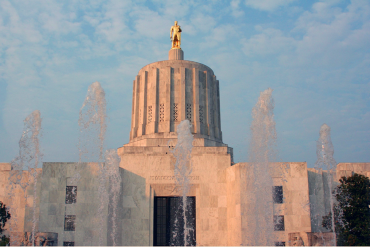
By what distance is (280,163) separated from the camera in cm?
2108

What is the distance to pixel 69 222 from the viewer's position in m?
21.3

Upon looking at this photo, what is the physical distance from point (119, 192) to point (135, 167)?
180cm

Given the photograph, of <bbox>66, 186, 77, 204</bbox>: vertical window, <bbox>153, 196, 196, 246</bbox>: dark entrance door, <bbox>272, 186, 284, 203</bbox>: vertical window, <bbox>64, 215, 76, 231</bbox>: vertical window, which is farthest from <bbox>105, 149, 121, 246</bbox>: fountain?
<bbox>272, 186, 284, 203</bbox>: vertical window

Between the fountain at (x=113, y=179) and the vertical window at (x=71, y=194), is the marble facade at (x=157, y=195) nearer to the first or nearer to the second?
the vertical window at (x=71, y=194)

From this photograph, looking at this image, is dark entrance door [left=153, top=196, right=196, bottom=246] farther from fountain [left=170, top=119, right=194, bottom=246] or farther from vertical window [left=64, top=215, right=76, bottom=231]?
vertical window [left=64, top=215, right=76, bottom=231]

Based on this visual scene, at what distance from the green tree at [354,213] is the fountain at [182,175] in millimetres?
8520

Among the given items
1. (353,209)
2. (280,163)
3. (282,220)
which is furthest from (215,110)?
(353,209)

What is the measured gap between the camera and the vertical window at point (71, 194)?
21.7 metres

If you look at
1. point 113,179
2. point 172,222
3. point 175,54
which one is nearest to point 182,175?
point 172,222

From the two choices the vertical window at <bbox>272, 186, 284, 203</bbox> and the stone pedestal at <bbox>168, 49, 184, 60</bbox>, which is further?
the stone pedestal at <bbox>168, 49, 184, 60</bbox>

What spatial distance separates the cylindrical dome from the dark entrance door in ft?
15.4

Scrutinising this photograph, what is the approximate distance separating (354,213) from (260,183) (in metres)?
4.80

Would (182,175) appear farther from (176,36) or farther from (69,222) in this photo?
(176,36)

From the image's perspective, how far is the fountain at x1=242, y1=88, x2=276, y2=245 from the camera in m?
19.2
